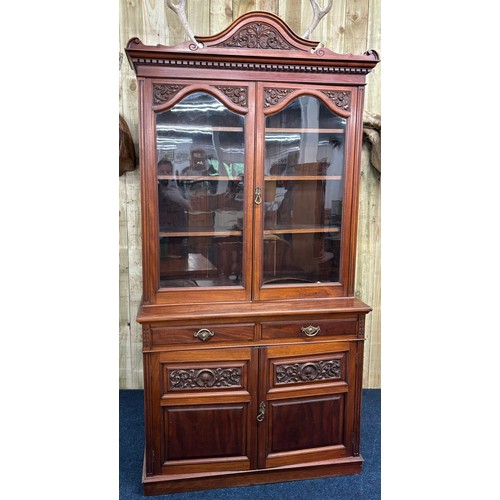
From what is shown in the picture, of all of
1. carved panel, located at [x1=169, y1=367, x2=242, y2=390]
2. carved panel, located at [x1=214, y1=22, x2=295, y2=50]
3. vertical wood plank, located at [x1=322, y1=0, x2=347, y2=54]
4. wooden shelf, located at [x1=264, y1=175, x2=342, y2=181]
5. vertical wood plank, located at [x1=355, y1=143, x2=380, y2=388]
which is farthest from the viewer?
vertical wood plank, located at [x1=355, y1=143, x2=380, y2=388]

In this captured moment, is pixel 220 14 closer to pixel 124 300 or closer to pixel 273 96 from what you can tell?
pixel 273 96

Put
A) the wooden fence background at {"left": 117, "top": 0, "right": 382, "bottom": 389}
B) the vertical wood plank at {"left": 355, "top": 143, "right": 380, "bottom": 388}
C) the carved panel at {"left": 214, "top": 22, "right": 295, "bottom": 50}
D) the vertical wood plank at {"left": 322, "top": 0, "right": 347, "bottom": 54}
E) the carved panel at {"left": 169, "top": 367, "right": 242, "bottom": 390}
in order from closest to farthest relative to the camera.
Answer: the carved panel at {"left": 214, "top": 22, "right": 295, "bottom": 50}
the carved panel at {"left": 169, "top": 367, "right": 242, "bottom": 390}
the wooden fence background at {"left": 117, "top": 0, "right": 382, "bottom": 389}
the vertical wood plank at {"left": 322, "top": 0, "right": 347, "bottom": 54}
the vertical wood plank at {"left": 355, "top": 143, "right": 380, "bottom": 388}

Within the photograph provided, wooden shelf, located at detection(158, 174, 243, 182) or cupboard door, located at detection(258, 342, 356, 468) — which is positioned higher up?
wooden shelf, located at detection(158, 174, 243, 182)

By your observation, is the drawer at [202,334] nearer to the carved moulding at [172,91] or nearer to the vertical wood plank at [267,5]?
the carved moulding at [172,91]

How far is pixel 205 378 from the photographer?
1.75 meters

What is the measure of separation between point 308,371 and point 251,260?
54cm

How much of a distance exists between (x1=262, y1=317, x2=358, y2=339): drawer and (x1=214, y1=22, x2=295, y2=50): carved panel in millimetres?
1120

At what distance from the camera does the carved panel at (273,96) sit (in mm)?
1720

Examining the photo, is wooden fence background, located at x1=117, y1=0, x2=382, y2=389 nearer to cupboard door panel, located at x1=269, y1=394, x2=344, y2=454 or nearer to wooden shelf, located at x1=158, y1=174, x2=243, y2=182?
wooden shelf, located at x1=158, y1=174, x2=243, y2=182

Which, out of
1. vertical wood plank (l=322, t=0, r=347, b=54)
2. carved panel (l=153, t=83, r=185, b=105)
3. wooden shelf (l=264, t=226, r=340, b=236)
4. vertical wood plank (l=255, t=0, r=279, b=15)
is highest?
vertical wood plank (l=255, t=0, r=279, b=15)

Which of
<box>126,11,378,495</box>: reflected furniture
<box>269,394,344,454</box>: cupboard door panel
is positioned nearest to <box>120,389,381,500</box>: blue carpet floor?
<box>126,11,378,495</box>: reflected furniture

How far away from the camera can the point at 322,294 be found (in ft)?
6.20

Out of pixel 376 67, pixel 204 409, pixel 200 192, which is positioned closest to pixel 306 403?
pixel 204 409

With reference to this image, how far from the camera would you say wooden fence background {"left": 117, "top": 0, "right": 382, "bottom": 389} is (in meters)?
2.21
